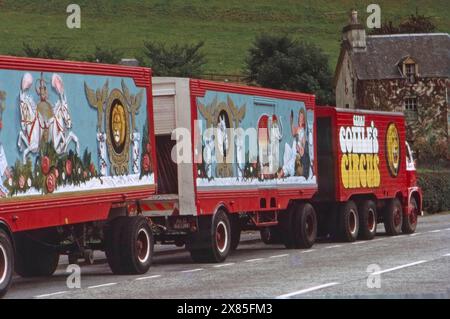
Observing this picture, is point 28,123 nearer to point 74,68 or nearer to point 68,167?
point 68,167

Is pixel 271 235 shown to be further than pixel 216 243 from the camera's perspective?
Yes

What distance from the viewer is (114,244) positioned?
21375mm

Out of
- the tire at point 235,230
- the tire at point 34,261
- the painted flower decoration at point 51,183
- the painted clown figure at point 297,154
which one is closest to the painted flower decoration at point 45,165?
the painted flower decoration at point 51,183

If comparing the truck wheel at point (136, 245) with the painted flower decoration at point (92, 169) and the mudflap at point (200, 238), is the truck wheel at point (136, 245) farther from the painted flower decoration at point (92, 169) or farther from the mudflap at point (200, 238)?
the mudflap at point (200, 238)

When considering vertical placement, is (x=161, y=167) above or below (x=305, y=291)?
above

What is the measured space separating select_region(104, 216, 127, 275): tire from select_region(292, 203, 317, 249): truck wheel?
749 centimetres

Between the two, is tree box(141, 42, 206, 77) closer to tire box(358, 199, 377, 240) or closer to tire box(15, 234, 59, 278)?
tire box(358, 199, 377, 240)

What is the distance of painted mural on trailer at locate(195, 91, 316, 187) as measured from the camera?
24375 millimetres

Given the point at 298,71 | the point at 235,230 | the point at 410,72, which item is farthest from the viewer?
the point at 298,71

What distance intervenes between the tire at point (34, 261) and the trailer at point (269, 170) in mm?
1887

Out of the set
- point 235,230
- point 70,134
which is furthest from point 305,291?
point 235,230

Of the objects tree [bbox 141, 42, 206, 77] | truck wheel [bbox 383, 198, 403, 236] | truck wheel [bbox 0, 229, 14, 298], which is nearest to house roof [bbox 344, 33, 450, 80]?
tree [bbox 141, 42, 206, 77]

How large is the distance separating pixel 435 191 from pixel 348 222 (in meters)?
23.0
